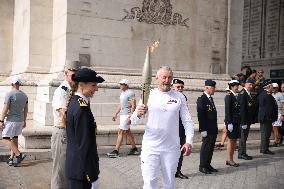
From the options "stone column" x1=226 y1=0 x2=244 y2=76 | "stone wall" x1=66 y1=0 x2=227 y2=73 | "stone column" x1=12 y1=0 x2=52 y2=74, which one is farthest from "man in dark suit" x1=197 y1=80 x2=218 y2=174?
"stone column" x1=12 y1=0 x2=52 y2=74

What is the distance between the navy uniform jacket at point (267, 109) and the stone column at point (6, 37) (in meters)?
11.3

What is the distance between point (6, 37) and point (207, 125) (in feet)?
39.1

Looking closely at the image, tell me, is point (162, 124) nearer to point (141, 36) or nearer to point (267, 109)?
point (267, 109)

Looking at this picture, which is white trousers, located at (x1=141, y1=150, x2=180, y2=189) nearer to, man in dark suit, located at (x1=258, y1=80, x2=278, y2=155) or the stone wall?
man in dark suit, located at (x1=258, y1=80, x2=278, y2=155)

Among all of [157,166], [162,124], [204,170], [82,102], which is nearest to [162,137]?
[162,124]

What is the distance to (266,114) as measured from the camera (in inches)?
458

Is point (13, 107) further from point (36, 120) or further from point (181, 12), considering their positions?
point (181, 12)

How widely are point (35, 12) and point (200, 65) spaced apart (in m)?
6.36

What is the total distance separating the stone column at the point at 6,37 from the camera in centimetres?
1709

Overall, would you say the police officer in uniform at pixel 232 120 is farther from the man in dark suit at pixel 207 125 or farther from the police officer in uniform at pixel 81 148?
the police officer in uniform at pixel 81 148

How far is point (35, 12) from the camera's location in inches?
541

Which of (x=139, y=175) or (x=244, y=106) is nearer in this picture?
(x=139, y=175)

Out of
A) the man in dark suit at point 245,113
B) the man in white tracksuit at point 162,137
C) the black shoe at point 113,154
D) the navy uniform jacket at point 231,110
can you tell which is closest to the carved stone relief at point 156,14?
the man in dark suit at point 245,113

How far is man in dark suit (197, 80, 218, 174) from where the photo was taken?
851 centimetres
